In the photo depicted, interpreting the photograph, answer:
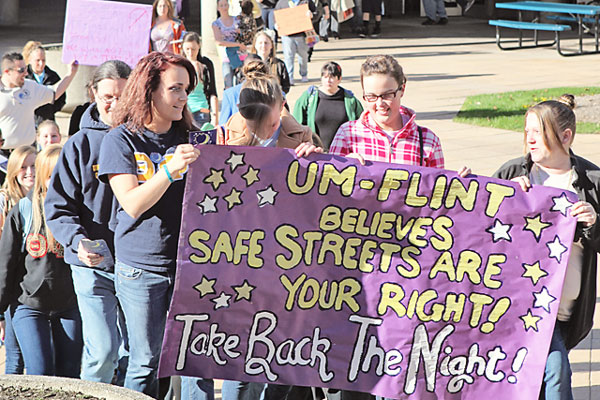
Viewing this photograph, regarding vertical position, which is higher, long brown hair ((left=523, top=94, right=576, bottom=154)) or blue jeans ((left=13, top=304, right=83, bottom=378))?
long brown hair ((left=523, top=94, right=576, bottom=154))

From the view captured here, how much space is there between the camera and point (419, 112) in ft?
48.5

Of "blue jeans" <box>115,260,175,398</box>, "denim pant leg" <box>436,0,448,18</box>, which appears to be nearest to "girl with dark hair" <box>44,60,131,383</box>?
"blue jeans" <box>115,260,175,398</box>

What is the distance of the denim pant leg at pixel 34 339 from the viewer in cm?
500

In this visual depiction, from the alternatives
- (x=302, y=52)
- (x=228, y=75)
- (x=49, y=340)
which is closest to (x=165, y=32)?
(x=228, y=75)

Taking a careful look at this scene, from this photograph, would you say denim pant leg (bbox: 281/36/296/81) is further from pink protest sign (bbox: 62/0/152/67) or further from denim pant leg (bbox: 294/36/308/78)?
pink protest sign (bbox: 62/0/152/67)

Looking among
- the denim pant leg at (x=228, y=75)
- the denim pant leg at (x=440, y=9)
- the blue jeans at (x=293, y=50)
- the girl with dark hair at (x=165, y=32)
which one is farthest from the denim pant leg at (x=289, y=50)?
the denim pant leg at (x=440, y=9)

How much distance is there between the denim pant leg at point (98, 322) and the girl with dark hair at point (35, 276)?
0.40 m

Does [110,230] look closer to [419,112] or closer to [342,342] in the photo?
[342,342]

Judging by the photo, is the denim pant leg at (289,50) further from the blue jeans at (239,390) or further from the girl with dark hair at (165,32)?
the blue jeans at (239,390)

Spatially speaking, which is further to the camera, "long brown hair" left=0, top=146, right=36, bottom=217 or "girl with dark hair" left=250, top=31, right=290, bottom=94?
"girl with dark hair" left=250, top=31, right=290, bottom=94

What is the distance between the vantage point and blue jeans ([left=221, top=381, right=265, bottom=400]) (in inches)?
181

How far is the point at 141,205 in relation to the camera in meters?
4.12

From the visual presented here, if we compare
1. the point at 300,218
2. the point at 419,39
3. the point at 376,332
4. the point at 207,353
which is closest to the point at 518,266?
the point at 376,332

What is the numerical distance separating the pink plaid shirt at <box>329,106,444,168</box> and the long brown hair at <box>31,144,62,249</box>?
152cm
